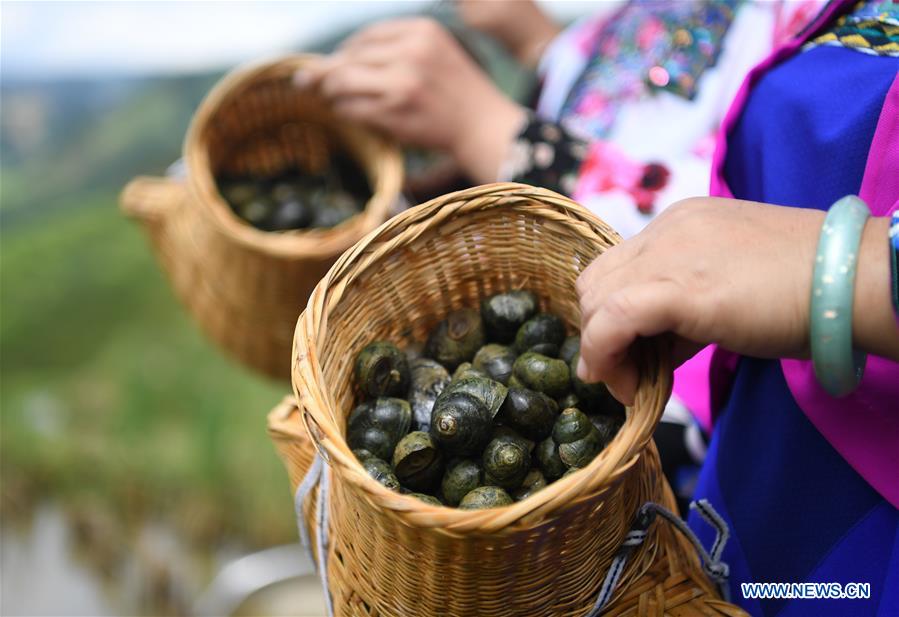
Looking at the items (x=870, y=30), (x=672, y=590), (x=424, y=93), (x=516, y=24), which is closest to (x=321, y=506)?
(x=672, y=590)

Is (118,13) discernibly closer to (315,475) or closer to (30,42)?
(30,42)

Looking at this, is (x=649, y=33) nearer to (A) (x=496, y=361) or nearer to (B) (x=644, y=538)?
(A) (x=496, y=361)

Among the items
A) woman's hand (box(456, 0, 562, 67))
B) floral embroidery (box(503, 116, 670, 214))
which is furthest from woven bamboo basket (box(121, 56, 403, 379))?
woman's hand (box(456, 0, 562, 67))

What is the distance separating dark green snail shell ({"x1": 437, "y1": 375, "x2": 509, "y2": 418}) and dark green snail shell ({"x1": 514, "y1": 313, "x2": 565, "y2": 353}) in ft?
0.24

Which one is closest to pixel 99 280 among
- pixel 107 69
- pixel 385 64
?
pixel 107 69

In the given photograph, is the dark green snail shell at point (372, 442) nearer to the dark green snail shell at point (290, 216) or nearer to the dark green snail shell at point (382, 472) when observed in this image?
the dark green snail shell at point (382, 472)

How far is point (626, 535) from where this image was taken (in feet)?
1.99

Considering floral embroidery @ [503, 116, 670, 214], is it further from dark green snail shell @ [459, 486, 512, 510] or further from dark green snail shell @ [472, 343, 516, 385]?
dark green snail shell @ [459, 486, 512, 510]

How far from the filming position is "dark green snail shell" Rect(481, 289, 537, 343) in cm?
78

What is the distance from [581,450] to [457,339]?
19 centimetres

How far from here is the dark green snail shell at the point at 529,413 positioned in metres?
0.69

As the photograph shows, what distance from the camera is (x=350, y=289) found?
2.24ft

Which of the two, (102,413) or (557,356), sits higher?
(557,356)

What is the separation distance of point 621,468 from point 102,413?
1675mm
